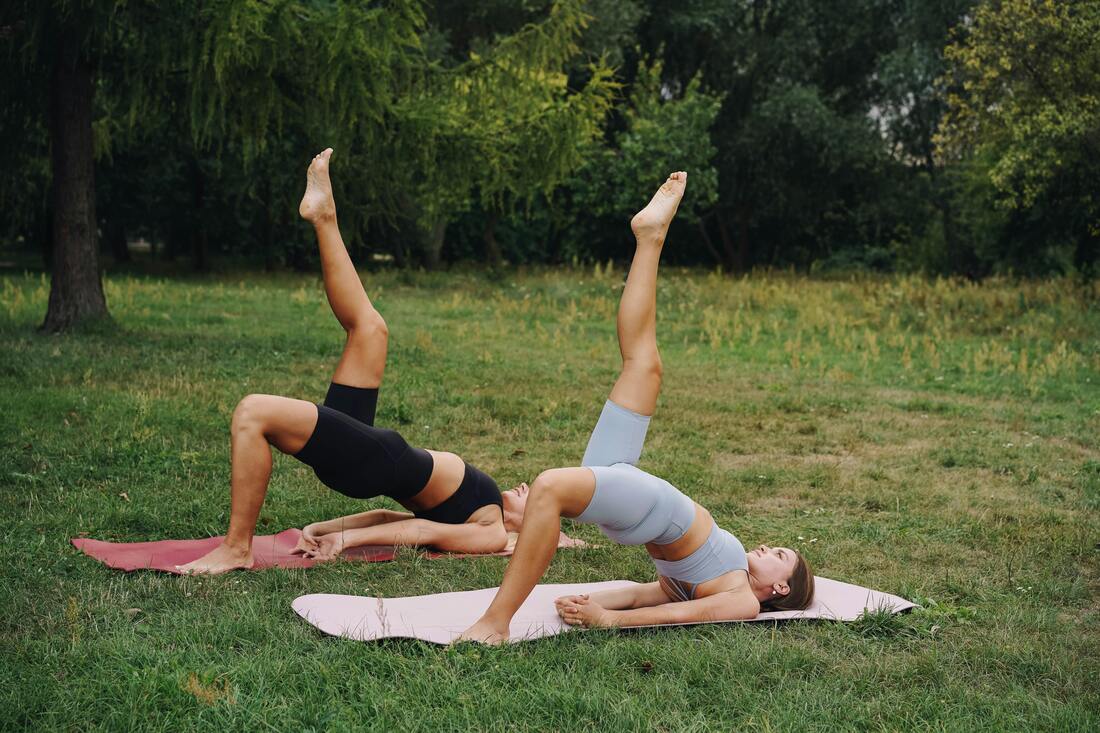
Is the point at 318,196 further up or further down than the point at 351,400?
further up

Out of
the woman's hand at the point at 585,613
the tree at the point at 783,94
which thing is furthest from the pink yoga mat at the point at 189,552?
the tree at the point at 783,94

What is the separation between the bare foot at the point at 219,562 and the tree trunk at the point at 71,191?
313 inches

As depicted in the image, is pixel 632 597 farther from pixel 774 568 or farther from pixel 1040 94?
pixel 1040 94

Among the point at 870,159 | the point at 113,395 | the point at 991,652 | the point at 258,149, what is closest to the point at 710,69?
the point at 870,159

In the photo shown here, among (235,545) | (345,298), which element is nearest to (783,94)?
(345,298)

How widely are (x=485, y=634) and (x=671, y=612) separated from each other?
76 centimetres

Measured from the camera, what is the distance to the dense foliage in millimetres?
11094

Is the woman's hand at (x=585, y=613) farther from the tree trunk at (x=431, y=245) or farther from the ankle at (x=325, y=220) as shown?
the tree trunk at (x=431, y=245)

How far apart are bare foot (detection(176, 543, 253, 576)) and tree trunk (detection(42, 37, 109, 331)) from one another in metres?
7.94

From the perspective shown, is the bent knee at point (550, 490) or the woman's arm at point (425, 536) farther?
the woman's arm at point (425, 536)

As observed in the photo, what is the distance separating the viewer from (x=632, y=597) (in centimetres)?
431

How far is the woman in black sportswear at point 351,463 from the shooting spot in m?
4.51

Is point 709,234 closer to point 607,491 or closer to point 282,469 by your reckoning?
point 282,469

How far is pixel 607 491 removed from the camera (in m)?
3.85
